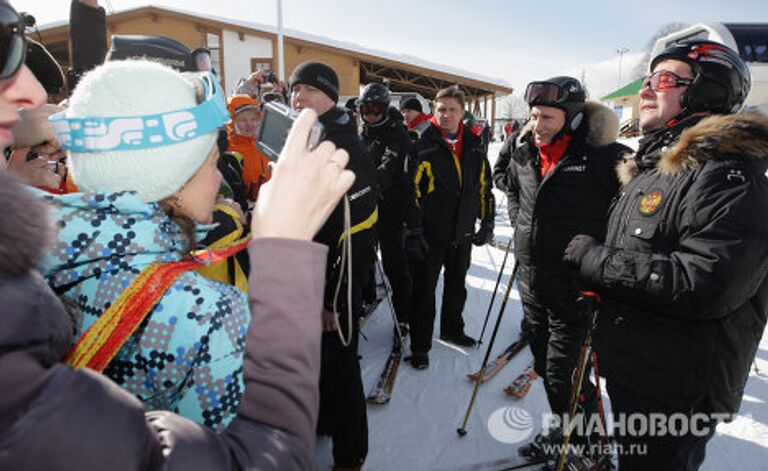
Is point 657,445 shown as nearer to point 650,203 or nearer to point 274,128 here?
point 650,203

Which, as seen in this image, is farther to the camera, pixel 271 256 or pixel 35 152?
pixel 35 152

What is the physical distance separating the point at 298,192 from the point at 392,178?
361cm

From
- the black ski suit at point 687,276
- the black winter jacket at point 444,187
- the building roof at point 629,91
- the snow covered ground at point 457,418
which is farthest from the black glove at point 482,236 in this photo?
the building roof at point 629,91

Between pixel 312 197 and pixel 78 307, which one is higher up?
pixel 312 197

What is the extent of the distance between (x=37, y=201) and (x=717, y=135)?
202cm

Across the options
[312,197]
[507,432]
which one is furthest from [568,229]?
[312,197]

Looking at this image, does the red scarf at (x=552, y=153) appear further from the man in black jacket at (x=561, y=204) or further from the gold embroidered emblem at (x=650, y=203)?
the gold embroidered emblem at (x=650, y=203)

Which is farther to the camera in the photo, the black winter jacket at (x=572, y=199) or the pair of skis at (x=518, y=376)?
the pair of skis at (x=518, y=376)

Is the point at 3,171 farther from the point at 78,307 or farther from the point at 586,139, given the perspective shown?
the point at 586,139

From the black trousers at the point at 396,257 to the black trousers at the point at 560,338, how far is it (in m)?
1.87

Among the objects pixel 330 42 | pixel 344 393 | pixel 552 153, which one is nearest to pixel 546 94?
pixel 552 153

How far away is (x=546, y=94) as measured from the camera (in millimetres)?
2738

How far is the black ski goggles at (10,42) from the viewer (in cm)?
78

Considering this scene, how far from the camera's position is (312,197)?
0.76 meters
